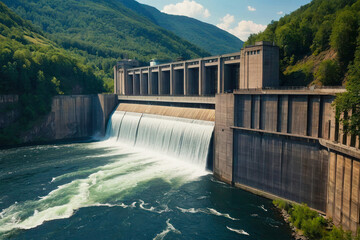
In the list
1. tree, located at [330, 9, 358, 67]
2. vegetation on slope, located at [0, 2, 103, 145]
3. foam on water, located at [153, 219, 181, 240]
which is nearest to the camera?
foam on water, located at [153, 219, 181, 240]

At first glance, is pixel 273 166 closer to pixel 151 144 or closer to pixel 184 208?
pixel 184 208

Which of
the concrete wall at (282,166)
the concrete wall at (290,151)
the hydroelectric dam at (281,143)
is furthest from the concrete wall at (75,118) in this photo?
the concrete wall at (282,166)

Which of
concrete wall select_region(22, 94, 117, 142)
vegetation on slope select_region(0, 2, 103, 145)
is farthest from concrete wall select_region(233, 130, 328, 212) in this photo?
vegetation on slope select_region(0, 2, 103, 145)

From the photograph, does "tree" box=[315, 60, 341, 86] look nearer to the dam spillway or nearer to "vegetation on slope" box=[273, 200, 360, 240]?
the dam spillway

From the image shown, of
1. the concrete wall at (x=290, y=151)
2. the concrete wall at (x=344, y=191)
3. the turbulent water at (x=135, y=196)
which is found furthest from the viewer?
the turbulent water at (x=135, y=196)

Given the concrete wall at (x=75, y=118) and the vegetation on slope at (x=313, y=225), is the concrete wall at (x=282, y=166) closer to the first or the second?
the vegetation on slope at (x=313, y=225)
